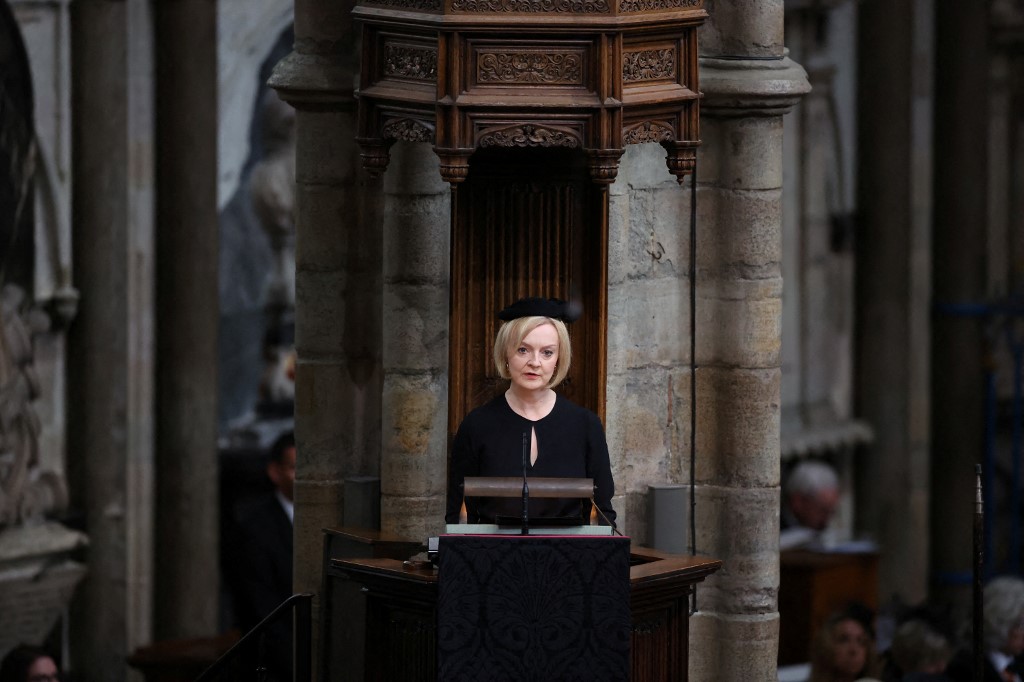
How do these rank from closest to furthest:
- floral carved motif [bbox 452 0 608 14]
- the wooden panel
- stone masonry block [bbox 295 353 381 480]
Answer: floral carved motif [bbox 452 0 608 14] → the wooden panel → stone masonry block [bbox 295 353 381 480]

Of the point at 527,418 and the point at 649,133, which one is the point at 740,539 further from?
the point at 649,133

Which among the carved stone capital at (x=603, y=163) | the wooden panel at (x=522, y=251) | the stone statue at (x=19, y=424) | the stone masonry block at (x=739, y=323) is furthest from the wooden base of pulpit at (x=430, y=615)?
the stone statue at (x=19, y=424)

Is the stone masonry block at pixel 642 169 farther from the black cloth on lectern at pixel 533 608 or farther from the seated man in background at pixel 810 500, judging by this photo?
the seated man in background at pixel 810 500

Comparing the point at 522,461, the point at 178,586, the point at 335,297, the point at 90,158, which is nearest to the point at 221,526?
the point at 178,586

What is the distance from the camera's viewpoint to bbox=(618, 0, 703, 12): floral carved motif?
724 centimetres

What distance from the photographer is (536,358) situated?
7.26m

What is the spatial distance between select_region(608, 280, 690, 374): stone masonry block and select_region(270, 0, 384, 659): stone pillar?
2.55ft

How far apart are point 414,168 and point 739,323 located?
1.19 m

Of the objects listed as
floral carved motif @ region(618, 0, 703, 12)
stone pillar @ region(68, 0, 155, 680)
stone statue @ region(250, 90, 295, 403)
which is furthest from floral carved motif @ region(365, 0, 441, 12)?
stone statue @ region(250, 90, 295, 403)

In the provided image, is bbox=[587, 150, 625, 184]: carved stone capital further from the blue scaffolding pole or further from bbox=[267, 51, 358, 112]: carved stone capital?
the blue scaffolding pole

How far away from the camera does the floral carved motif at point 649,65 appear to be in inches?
287

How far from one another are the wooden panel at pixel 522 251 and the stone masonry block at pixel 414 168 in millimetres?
232

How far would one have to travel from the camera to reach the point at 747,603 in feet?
27.1

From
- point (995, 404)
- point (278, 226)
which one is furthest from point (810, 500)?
point (278, 226)
